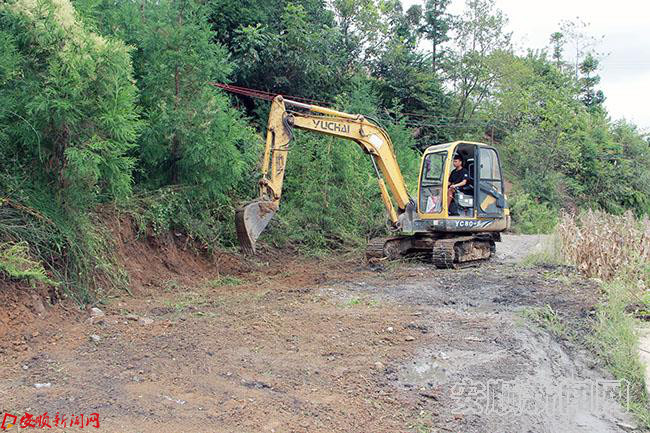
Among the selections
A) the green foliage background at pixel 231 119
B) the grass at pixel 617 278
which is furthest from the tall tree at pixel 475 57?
the grass at pixel 617 278

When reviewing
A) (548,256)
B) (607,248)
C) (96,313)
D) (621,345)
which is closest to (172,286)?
(96,313)

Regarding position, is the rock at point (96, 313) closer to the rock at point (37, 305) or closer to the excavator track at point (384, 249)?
the rock at point (37, 305)

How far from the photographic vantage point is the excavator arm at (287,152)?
9.06 meters

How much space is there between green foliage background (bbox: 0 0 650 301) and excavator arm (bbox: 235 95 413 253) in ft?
2.08

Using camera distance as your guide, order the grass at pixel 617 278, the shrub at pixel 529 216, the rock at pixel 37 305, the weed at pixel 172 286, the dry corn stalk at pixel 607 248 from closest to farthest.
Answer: the grass at pixel 617 278
the rock at pixel 37 305
the weed at pixel 172 286
the dry corn stalk at pixel 607 248
the shrub at pixel 529 216

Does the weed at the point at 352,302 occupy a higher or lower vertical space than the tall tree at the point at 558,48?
lower

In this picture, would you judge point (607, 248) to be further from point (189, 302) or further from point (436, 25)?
point (436, 25)

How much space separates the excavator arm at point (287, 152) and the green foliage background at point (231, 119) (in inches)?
25.0

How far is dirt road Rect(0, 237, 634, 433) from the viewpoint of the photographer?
410cm

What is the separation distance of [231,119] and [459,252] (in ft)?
16.3

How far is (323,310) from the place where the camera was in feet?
23.6

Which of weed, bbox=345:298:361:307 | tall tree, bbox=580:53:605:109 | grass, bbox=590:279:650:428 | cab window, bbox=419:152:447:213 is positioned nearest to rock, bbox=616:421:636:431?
grass, bbox=590:279:650:428

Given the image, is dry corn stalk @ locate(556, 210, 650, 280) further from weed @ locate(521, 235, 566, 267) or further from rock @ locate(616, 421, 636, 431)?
rock @ locate(616, 421, 636, 431)

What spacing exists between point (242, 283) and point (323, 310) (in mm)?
2171
